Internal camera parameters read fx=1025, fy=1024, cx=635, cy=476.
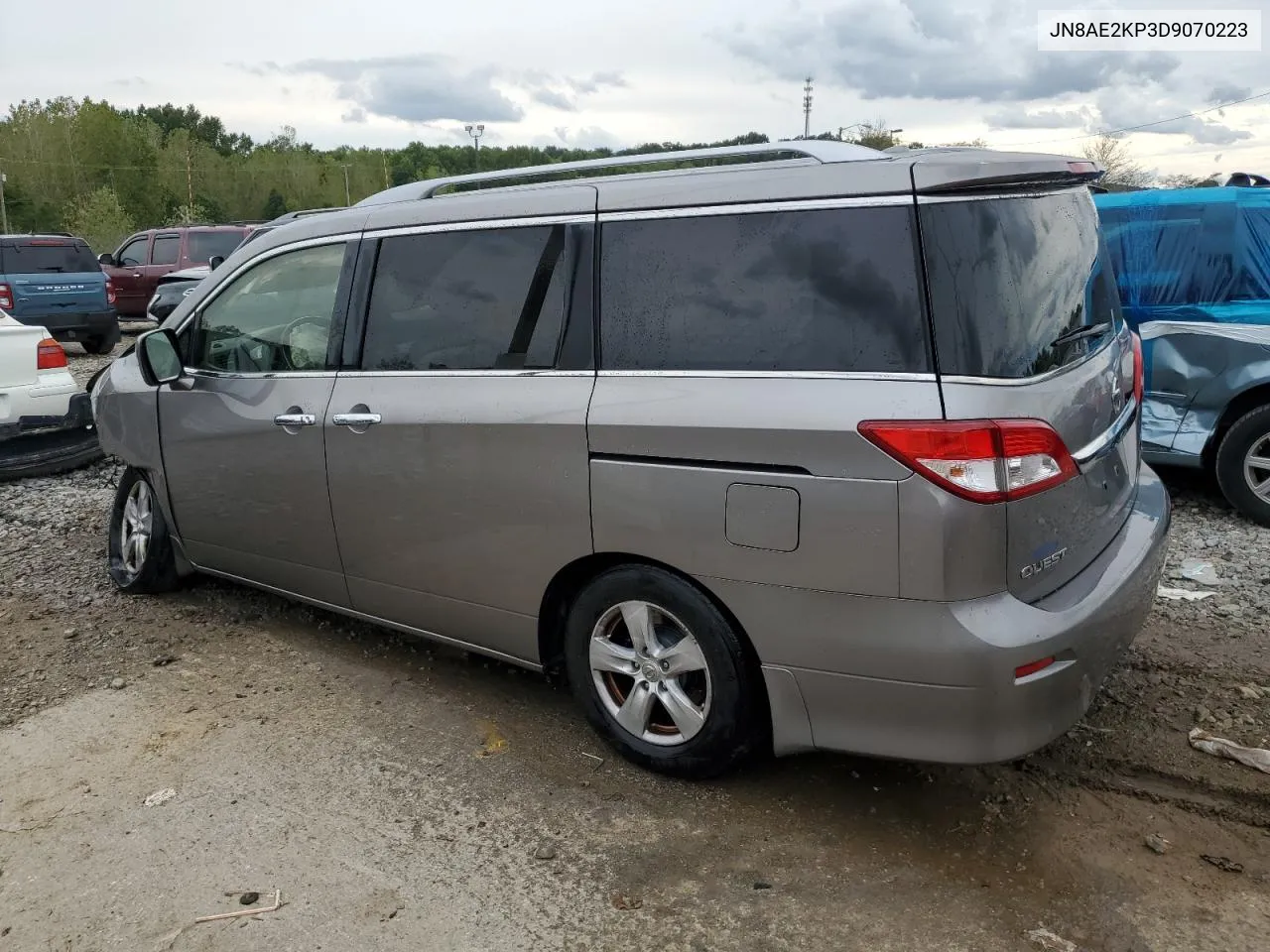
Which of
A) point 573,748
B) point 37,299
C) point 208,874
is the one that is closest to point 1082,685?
point 573,748

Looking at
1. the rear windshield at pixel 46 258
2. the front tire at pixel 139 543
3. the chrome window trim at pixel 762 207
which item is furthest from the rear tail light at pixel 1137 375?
the rear windshield at pixel 46 258

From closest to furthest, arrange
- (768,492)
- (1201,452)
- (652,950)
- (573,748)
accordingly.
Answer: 1. (652,950)
2. (768,492)
3. (573,748)
4. (1201,452)

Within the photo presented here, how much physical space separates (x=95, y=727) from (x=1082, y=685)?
3355 millimetres

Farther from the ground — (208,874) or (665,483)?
(665,483)

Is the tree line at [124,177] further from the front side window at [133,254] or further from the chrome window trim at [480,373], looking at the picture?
the chrome window trim at [480,373]

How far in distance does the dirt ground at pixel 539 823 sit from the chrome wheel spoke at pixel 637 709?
0.62 feet

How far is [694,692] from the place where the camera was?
3.17 meters

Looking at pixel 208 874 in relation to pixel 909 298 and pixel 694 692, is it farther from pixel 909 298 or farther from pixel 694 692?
pixel 909 298

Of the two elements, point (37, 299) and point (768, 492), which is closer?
point (768, 492)

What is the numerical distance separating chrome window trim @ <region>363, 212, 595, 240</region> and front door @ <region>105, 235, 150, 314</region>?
1714cm

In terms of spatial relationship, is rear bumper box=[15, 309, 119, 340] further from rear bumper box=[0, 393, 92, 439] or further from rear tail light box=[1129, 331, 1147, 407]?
rear tail light box=[1129, 331, 1147, 407]

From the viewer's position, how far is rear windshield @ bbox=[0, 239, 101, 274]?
1427 cm

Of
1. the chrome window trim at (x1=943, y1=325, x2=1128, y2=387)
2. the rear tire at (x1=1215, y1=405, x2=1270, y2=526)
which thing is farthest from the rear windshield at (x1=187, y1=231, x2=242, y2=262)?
the chrome window trim at (x1=943, y1=325, x2=1128, y2=387)

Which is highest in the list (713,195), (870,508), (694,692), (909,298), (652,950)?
(713,195)
